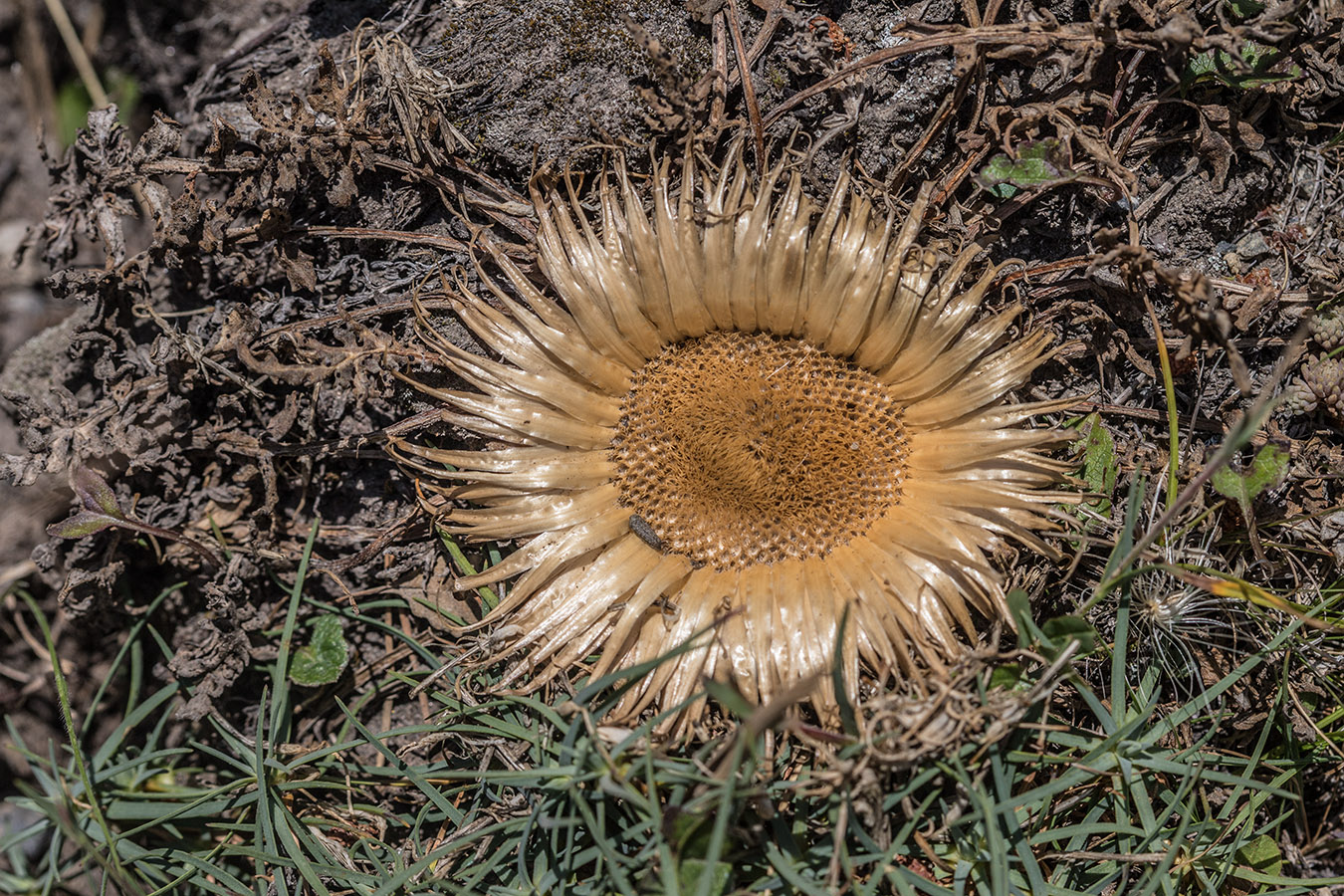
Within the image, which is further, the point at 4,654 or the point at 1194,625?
the point at 4,654

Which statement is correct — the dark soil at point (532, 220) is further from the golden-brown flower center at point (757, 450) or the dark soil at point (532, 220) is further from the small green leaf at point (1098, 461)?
the golden-brown flower center at point (757, 450)

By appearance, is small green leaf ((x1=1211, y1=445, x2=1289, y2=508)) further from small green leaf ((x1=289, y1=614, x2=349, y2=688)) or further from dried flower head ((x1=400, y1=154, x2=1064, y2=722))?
small green leaf ((x1=289, y1=614, x2=349, y2=688))

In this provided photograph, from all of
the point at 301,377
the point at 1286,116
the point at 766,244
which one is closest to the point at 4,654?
the point at 301,377

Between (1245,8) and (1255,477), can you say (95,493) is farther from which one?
(1245,8)

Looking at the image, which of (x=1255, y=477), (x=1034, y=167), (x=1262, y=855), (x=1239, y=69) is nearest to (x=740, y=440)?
(x=1034, y=167)

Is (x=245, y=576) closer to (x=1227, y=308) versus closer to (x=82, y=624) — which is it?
(x=82, y=624)

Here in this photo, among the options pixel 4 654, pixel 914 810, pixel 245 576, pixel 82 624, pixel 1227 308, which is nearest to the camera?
pixel 914 810
